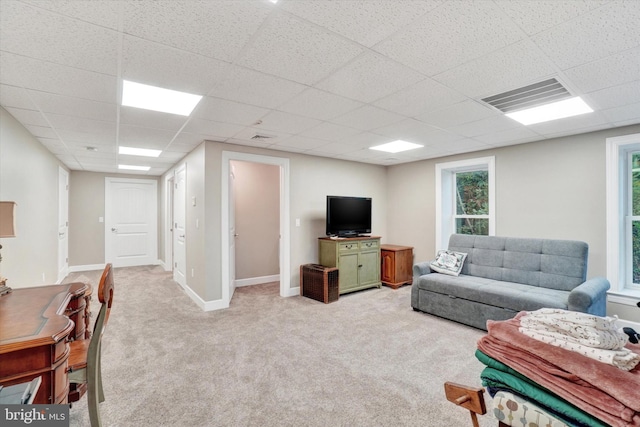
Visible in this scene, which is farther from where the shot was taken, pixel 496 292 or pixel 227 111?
pixel 496 292

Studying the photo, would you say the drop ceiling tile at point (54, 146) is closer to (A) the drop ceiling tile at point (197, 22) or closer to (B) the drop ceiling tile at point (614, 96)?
(A) the drop ceiling tile at point (197, 22)

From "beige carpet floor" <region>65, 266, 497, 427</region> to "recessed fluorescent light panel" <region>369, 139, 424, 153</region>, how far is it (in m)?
2.32

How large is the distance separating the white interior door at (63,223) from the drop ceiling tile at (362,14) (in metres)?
6.21

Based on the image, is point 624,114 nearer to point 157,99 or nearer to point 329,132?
point 329,132

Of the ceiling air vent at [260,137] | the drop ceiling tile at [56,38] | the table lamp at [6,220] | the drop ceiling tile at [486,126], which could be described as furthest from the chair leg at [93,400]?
the drop ceiling tile at [486,126]

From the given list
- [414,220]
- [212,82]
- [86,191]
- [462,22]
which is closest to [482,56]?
[462,22]

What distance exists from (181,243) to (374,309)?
11.6 ft

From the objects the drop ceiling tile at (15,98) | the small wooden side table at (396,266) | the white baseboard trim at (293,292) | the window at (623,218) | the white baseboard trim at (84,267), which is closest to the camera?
the drop ceiling tile at (15,98)

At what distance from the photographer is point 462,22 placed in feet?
5.29

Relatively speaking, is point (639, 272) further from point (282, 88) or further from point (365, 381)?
point (282, 88)

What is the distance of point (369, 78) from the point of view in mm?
2256

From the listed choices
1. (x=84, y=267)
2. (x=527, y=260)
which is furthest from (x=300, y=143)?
(x=84, y=267)

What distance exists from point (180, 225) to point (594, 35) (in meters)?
5.76

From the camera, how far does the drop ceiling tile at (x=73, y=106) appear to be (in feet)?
8.36
